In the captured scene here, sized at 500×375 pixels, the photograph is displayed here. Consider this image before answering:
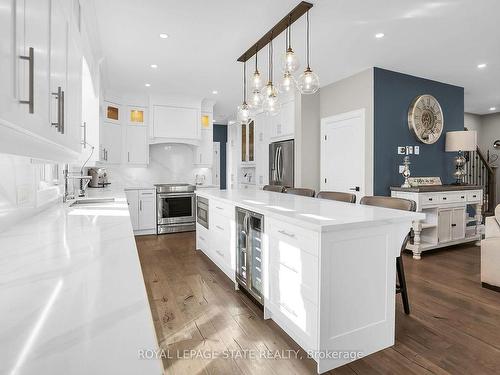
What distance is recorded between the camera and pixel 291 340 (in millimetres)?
2037

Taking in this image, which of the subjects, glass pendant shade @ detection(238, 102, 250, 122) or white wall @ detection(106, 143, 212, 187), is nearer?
glass pendant shade @ detection(238, 102, 250, 122)

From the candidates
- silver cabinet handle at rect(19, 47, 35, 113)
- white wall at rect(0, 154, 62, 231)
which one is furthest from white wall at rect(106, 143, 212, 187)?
silver cabinet handle at rect(19, 47, 35, 113)

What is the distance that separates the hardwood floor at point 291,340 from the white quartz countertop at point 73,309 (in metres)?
1.09

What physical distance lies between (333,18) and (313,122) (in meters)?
2.27

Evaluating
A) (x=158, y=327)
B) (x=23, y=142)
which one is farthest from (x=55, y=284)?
(x=158, y=327)

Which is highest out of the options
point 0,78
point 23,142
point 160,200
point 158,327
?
point 0,78

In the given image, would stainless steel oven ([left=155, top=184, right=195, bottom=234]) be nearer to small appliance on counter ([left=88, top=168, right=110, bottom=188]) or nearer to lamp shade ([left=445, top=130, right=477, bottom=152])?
small appliance on counter ([left=88, top=168, right=110, bottom=188])

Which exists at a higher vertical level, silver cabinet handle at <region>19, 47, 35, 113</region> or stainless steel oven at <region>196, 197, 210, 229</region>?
silver cabinet handle at <region>19, 47, 35, 113</region>

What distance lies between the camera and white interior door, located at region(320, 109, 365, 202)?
4.38 meters

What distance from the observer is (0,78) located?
691 mm

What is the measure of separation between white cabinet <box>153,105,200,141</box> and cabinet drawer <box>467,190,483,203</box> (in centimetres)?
465

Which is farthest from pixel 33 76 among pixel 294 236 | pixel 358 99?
pixel 358 99

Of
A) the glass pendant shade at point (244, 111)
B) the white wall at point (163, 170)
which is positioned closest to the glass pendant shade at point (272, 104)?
the glass pendant shade at point (244, 111)

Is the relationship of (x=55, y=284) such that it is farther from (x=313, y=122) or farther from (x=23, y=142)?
(x=313, y=122)
